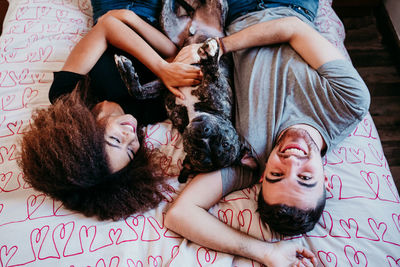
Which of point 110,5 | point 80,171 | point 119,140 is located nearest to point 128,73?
point 119,140

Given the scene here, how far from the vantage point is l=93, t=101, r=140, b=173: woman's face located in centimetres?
112

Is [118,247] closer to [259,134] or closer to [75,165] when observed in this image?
[75,165]

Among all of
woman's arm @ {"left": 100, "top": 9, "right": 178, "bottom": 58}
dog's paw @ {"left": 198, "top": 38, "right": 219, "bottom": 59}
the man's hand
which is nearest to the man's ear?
the man's hand

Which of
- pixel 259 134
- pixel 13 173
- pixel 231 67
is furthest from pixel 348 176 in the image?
pixel 13 173

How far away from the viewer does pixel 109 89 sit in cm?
133

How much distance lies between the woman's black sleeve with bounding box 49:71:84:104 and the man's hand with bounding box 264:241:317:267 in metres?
1.07

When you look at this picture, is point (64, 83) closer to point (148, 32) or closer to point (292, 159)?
point (148, 32)

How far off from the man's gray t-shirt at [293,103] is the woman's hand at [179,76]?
234mm

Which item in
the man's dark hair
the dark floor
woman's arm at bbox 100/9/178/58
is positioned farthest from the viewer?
the dark floor

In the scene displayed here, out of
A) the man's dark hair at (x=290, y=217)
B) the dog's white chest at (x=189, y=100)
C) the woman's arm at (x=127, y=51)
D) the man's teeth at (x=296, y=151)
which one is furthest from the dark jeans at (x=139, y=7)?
the man's dark hair at (x=290, y=217)

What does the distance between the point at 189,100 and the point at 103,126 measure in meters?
0.39

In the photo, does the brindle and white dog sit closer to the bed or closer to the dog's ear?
the dog's ear

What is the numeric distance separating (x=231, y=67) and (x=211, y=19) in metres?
0.32

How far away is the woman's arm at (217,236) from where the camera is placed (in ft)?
3.34
